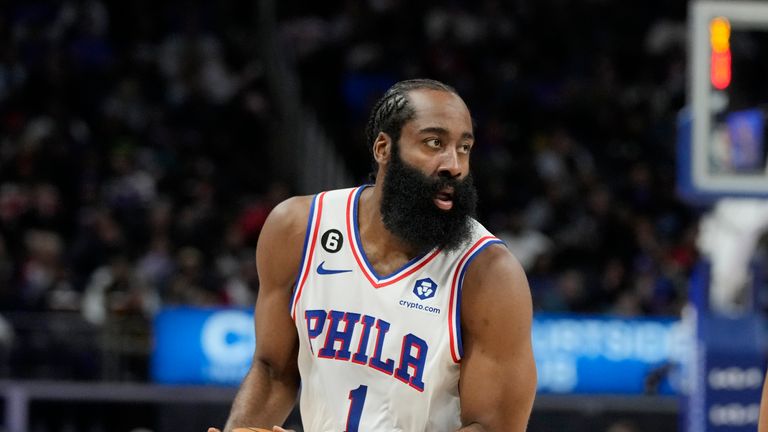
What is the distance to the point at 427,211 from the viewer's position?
150 inches

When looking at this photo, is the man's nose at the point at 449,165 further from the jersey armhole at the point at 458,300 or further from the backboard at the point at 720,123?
the backboard at the point at 720,123

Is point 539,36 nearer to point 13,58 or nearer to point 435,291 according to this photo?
point 13,58

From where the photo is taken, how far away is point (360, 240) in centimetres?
398

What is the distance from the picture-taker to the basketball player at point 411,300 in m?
3.71

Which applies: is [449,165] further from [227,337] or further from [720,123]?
[227,337]

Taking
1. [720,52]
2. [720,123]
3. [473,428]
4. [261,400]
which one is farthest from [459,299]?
[720,52]

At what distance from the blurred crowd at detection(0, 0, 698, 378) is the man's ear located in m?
6.81

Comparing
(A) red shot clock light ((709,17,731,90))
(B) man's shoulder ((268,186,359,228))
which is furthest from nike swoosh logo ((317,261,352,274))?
(A) red shot clock light ((709,17,731,90))

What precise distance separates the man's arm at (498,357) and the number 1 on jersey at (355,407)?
288 millimetres

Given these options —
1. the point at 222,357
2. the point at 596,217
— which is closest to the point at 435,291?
the point at 222,357

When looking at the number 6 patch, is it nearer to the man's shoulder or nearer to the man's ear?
the man's shoulder

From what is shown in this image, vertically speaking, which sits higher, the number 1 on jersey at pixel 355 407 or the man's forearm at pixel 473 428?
the number 1 on jersey at pixel 355 407

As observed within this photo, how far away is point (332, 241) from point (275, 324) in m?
0.32

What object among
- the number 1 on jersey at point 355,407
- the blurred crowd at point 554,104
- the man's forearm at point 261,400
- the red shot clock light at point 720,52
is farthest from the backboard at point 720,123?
the blurred crowd at point 554,104
